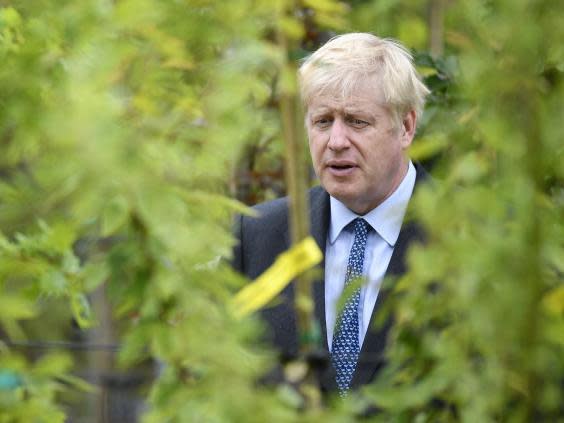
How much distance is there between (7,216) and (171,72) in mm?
319

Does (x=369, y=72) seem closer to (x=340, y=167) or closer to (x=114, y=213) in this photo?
(x=340, y=167)

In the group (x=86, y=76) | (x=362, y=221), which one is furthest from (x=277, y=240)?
(x=86, y=76)

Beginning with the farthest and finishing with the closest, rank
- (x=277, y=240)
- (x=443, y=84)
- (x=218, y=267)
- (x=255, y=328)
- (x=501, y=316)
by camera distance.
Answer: (x=443, y=84) < (x=277, y=240) < (x=218, y=267) < (x=255, y=328) < (x=501, y=316)

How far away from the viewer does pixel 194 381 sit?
75.4 inches

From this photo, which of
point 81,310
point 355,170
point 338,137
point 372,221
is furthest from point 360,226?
point 81,310

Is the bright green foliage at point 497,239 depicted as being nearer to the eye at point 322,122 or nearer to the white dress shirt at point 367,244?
the white dress shirt at point 367,244

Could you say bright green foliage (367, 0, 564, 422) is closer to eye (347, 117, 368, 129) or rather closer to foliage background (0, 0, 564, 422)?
foliage background (0, 0, 564, 422)

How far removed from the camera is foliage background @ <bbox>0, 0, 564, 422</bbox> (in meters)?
1.71

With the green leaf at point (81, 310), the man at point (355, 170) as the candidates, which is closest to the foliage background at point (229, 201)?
the green leaf at point (81, 310)

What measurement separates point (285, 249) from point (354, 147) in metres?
0.40

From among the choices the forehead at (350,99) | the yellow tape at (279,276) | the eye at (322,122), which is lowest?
the eye at (322,122)

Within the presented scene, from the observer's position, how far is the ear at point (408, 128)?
4.25 m

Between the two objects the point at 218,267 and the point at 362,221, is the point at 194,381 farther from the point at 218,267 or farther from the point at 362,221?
the point at 362,221

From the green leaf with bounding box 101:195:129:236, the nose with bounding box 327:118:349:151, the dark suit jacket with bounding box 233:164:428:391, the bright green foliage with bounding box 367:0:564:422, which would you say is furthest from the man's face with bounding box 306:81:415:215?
the green leaf with bounding box 101:195:129:236
